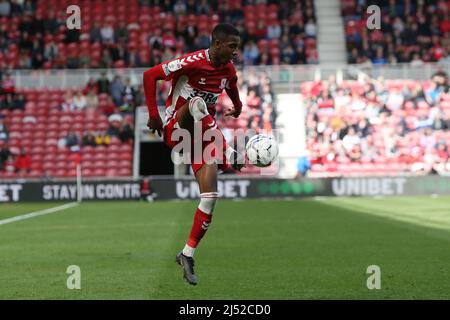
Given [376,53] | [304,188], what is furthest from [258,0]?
[304,188]

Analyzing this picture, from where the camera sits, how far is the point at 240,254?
38.5ft

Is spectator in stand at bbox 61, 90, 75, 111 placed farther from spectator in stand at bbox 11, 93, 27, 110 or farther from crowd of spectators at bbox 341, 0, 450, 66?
crowd of spectators at bbox 341, 0, 450, 66

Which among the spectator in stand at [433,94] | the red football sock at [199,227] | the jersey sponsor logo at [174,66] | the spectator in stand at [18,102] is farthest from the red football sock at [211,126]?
the spectator in stand at [18,102]

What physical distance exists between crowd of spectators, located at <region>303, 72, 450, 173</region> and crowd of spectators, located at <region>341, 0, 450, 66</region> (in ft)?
4.64

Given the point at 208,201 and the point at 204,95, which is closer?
the point at 208,201

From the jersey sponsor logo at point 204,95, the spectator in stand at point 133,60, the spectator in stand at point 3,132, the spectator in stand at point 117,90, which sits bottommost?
the spectator in stand at point 3,132

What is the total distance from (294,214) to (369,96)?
1228 centimetres

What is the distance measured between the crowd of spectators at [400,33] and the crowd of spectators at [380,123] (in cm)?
142

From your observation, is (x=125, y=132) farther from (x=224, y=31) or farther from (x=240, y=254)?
(x=224, y=31)

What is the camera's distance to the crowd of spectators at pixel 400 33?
32906mm

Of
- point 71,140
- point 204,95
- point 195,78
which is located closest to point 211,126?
point 204,95

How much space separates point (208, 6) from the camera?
34719mm

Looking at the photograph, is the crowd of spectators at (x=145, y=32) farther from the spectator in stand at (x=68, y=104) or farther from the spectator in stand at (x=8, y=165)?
the spectator in stand at (x=8, y=165)

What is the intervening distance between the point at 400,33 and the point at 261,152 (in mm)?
25398
